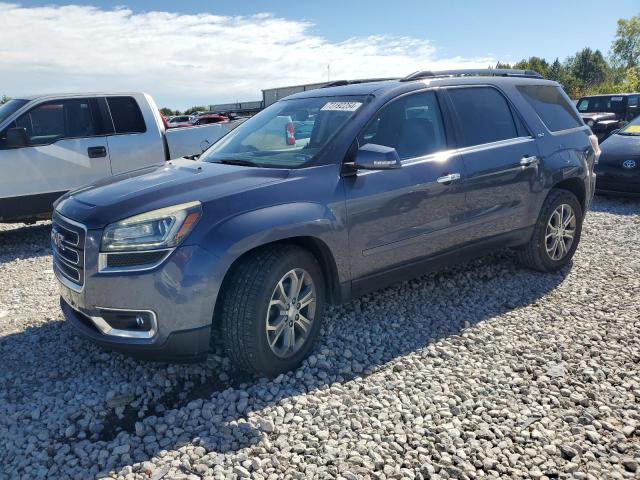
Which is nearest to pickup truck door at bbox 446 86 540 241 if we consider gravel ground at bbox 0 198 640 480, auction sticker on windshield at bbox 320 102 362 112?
gravel ground at bbox 0 198 640 480

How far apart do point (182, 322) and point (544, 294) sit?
320cm

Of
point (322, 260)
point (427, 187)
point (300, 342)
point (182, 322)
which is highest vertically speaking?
point (427, 187)

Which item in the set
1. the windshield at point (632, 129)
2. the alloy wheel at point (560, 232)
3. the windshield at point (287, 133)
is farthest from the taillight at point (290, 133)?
the windshield at point (632, 129)

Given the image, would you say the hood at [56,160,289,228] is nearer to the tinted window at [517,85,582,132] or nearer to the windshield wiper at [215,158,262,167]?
the windshield wiper at [215,158,262,167]

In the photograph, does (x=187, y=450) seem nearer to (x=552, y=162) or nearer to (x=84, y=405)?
(x=84, y=405)

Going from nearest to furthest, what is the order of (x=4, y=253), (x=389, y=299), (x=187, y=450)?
1. (x=187, y=450)
2. (x=389, y=299)
3. (x=4, y=253)

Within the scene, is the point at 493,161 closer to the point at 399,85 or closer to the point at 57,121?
the point at 399,85

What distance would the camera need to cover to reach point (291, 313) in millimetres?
3279

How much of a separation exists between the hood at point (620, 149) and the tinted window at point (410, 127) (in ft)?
19.3

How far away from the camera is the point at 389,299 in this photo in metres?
4.48

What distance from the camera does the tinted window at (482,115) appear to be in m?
4.26

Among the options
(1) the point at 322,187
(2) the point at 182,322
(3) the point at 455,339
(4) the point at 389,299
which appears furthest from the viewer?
(4) the point at 389,299

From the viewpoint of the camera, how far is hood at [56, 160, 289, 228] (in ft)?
9.83

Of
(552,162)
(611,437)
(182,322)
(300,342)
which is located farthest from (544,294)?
(182,322)
